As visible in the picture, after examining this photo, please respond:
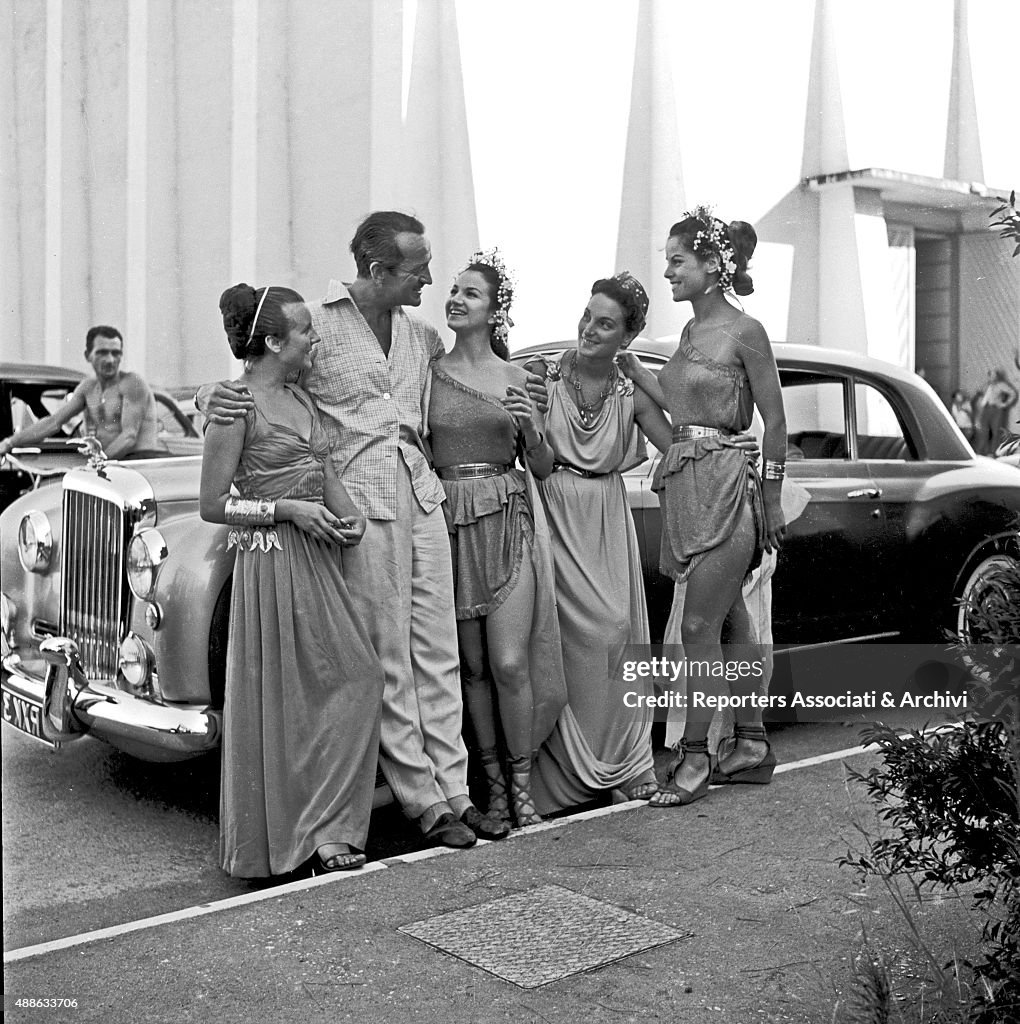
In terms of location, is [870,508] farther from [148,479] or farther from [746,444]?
[148,479]

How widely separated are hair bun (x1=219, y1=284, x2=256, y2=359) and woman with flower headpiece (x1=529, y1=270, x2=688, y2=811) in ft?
3.61

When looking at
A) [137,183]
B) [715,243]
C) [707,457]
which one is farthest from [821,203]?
[137,183]

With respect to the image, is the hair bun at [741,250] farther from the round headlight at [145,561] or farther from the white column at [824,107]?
the round headlight at [145,561]

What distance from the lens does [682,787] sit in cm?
466

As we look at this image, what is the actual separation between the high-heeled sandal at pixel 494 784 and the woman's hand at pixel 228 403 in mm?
1428

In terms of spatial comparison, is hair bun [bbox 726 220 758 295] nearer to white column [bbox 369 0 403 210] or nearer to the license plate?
white column [bbox 369 0 403 210]

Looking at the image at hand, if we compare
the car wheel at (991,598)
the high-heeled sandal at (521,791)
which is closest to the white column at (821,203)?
the high-heeled sandal at (521,791)

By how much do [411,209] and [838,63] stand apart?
1.59 m

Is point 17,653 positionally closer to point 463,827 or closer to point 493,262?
point 463,827

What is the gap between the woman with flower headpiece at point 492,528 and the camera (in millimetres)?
4367

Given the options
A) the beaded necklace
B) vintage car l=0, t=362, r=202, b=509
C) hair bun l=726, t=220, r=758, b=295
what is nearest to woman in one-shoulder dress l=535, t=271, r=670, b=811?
the beaded necklace

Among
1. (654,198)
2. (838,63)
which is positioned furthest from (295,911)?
(838,63)

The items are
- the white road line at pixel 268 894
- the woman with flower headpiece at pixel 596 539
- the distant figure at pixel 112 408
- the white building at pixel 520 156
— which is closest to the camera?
the white road line at pixel 268 894

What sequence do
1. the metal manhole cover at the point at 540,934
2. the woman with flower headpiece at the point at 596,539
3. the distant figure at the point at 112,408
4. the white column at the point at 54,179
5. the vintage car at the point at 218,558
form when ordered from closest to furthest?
the metal manhole cover at the point at 540,934 < the white column at the point at 54,179 < the vintage car at the point at 218,558 < the woman with flower headpiece at the point at 596,539 < the distant figure at the point at 112,408
